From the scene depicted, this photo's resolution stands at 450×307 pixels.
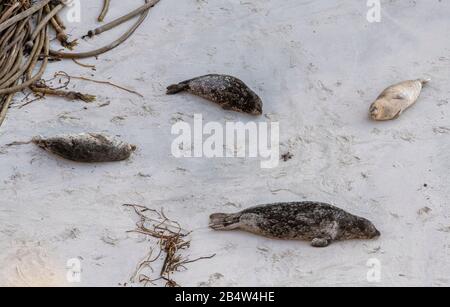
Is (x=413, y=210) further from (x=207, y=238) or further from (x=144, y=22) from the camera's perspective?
(x=144, y=22)

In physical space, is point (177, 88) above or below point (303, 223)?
above

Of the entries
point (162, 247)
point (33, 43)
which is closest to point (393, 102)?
point (162, 247)

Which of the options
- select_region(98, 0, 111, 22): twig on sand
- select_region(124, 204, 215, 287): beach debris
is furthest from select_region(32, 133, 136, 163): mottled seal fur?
select_region(98, 0, 111, 22): twig on sand

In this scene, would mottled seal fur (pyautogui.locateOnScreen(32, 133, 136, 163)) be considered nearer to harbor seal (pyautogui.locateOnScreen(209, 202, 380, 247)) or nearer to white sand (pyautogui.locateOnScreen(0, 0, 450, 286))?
white sand (pyautogui.locateOnScreen(0, 0, 450, 286))

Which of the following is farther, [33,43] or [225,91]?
[33,43]

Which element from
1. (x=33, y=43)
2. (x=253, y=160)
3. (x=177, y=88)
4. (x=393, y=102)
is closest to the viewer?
(x=253, y=160)

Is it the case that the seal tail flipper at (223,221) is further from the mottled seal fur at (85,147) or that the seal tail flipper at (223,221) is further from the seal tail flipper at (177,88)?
the seal tail flipper at (177,88)

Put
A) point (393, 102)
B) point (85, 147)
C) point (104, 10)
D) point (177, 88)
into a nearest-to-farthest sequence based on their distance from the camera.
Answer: point (85, 147) → point (393, 102) → point (177, 88) → point (104, 10)

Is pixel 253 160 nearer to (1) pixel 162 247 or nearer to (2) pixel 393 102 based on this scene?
(1) pixel 162 247
